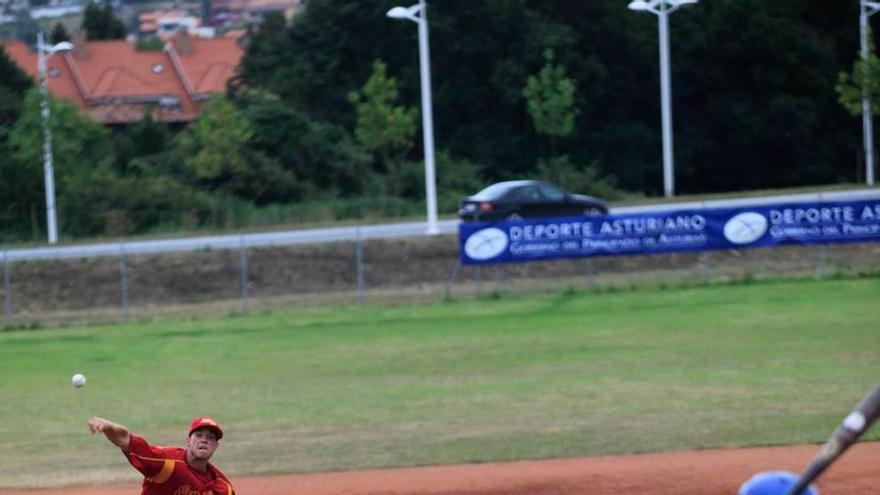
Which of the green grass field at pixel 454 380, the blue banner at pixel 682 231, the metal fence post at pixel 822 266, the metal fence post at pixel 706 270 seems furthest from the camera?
the metal fence post at pixel 706 270

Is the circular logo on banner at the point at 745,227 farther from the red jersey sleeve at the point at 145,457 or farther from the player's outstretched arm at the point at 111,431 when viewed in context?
the player's outstretched arm at the point at 111,431

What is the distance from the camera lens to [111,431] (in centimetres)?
809

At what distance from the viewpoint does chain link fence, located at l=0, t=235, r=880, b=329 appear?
37.5 m

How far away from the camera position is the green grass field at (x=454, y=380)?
17750 mm

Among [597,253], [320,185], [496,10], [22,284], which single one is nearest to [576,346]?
[597,253]

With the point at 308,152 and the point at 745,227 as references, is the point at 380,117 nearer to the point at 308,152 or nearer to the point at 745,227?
the point at 308,152

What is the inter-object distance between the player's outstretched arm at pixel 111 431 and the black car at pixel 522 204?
110ft

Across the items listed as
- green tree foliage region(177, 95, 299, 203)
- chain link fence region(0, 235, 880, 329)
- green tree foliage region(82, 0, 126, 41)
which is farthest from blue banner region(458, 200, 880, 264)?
green tree foliage region(82, 0, 126, 41)

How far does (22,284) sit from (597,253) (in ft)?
51.8

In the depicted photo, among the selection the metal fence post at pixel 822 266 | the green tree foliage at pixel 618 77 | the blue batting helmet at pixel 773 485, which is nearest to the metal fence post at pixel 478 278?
the metal fence post at pixel 822 266

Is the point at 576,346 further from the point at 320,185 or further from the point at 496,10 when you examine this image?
the point at 496,10

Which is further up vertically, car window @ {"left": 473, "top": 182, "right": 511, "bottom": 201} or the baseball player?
car window @ {"left": 473, "top": 182, "right": 511, "bottom": 201}

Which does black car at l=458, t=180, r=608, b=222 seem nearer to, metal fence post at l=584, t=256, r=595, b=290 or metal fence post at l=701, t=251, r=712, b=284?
metal fence post at l=584, t=256, r=595, b=290

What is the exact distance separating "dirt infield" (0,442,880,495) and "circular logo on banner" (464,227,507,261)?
1765 centimetres
